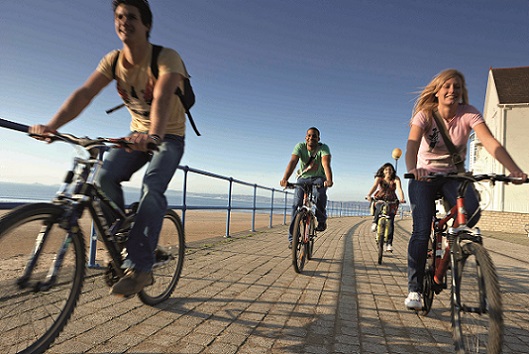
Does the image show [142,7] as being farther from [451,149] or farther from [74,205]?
[451,149]

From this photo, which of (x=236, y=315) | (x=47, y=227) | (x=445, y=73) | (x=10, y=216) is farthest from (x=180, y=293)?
(x=445, y=73)

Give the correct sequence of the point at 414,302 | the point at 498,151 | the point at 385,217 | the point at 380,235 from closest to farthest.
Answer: the point at 498,151
the point at 414,302
the point at 380,235
the point at 385,217

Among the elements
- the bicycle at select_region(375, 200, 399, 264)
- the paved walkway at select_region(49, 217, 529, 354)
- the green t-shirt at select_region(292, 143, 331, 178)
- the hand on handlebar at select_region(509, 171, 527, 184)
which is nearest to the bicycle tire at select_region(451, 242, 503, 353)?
→ the paved walkway at select_region(49, 217, 529, 354)

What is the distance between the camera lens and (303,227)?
4852mm

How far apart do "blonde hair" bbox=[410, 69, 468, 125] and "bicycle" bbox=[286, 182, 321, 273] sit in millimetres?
2238

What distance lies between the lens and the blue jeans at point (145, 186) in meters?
2.11

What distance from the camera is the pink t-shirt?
2617 mm

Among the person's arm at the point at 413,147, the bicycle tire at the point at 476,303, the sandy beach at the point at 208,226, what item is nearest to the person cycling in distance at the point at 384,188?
the sandy beach at the point at 208,226

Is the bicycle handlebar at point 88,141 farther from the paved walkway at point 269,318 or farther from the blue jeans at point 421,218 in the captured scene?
the blue jeans at point 421,218

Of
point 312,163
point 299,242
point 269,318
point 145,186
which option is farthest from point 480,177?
point 312,163

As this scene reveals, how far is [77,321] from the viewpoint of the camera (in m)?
2.30

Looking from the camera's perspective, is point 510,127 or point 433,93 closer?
point 433,93

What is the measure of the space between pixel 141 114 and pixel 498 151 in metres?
2.46

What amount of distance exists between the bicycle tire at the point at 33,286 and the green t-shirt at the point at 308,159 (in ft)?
13.1
